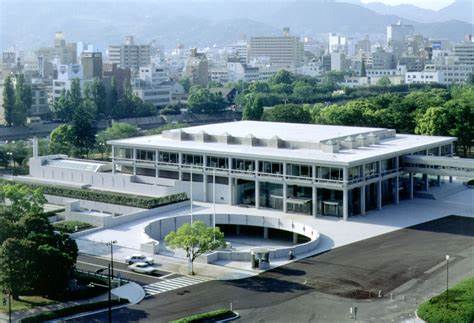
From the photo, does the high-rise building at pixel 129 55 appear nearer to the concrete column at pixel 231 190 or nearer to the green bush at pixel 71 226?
the concrete column at pixel 231 190

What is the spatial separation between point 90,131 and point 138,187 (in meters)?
18.9

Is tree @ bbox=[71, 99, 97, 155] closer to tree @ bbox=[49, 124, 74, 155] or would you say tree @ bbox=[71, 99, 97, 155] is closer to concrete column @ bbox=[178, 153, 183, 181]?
tree @ bbox=[49, 124, 74, 155]

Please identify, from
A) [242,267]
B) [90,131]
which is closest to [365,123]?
[90,131]

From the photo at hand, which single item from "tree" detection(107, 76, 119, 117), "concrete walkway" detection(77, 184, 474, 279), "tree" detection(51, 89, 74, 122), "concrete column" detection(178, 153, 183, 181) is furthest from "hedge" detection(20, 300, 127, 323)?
"tree" detection(107, 76, 119, 117)

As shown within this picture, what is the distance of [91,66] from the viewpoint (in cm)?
13588

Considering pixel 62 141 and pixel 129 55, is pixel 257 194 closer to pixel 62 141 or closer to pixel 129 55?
pixel 62 141

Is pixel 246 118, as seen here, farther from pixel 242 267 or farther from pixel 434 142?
pixel 242 267

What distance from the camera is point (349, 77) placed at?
176 m

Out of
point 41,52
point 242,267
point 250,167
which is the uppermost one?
point 41,52

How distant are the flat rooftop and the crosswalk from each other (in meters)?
14.8

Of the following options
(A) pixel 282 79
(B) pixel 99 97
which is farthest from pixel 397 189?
(A) pixel 282 79

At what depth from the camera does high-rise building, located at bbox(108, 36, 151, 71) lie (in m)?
196

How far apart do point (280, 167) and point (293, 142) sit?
3.98 meters

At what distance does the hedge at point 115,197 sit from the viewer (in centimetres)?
5084
